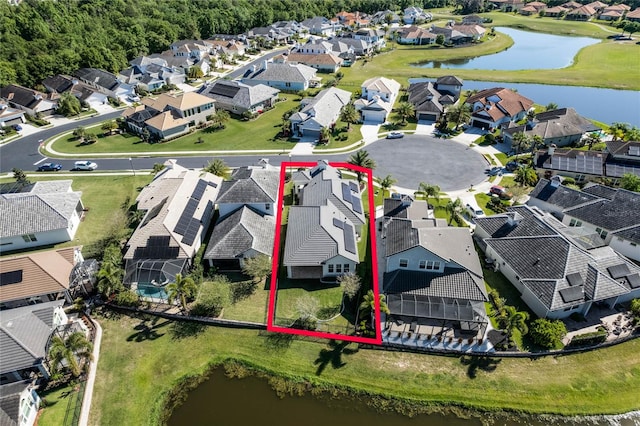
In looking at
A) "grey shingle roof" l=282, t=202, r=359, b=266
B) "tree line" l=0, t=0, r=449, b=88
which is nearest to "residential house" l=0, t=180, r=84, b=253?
"grey shingle roof" l=282, t=202, r=359, b=266

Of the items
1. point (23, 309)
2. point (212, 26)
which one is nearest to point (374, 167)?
point (23, 309)

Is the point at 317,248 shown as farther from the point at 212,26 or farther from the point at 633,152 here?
the point at 212,26

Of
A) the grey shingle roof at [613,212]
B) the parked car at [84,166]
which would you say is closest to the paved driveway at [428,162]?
the grey shingle roof at [613,212]

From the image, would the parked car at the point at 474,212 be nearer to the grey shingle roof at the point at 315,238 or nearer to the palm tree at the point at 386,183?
the palm tree at the point at 386,183

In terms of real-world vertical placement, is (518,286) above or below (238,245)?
below

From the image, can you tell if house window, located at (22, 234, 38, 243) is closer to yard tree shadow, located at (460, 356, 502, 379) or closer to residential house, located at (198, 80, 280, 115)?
residential house, located at (198, 80, 280, 115)

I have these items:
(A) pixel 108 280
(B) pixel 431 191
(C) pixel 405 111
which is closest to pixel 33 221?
(A) pixel 108 280
